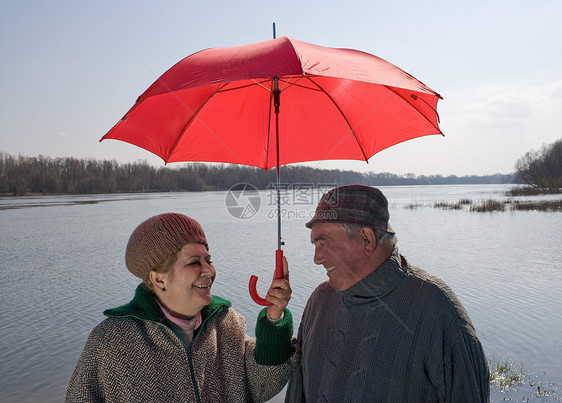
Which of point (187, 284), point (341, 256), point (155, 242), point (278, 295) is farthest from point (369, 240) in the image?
point (155, 242)

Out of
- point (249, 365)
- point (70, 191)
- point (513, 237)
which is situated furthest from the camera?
point (70, 191)

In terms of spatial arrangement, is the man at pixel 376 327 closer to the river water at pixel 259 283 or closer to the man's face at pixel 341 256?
the man's face at pixel 341 256

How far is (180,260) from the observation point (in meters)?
2.23

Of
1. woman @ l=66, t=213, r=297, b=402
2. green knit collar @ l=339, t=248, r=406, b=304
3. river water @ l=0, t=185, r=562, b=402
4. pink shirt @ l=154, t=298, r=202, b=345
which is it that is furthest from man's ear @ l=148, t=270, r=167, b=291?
river water @ l=0, t=185, r=562, b=402

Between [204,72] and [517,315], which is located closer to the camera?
[204,72]

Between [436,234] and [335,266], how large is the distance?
19438 millimetres

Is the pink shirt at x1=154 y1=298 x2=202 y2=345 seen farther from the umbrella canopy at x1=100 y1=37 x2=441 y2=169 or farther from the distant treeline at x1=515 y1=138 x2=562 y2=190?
the distant treeline at x1=515 y1=138 x2=562 y2=190

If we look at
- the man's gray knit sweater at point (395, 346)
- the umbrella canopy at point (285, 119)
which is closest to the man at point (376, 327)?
the man's gray knit sweater at point (395, 346)

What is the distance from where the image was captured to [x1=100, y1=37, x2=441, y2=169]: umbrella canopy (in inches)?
106

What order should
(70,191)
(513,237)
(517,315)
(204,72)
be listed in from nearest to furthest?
(204,72) → (517,315) → (513,237) → (70,191)

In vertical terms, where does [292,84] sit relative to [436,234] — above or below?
above

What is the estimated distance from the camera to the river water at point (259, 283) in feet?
21.5

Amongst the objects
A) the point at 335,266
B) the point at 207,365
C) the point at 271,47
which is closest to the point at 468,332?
the point at 335,266

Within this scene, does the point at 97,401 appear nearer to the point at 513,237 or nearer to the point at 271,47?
the point at 271,47
